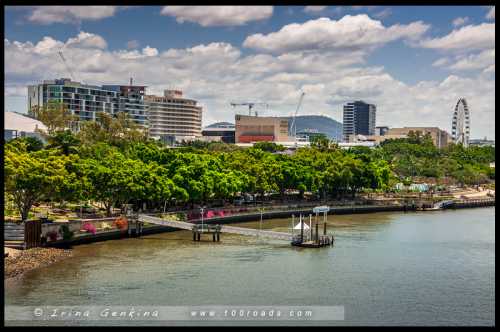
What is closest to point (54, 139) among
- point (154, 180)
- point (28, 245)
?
point (154, 180)

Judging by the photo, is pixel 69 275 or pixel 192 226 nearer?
pixel 69 275

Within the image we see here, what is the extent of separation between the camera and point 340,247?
8038 cm

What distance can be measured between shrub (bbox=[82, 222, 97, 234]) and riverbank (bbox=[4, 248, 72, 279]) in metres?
6.37

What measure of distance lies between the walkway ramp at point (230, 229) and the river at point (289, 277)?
1.07 metres

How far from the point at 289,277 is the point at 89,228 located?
26575 mm

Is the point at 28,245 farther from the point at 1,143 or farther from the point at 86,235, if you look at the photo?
the point at 1,143

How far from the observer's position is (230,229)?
8550 cm

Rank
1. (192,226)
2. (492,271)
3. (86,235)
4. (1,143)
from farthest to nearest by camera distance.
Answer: (192,226) < (86,235) < (492,271) < (1,143)

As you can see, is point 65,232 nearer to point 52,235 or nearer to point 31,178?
point 52,235

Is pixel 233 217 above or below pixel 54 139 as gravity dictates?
below

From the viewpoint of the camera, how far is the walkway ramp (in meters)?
83.9

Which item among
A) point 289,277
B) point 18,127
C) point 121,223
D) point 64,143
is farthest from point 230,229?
point 18,127

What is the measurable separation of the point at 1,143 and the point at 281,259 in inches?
1615

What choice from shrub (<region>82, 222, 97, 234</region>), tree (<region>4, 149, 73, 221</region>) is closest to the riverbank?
shrub (<region>82, 222, 97, 234</region>)
